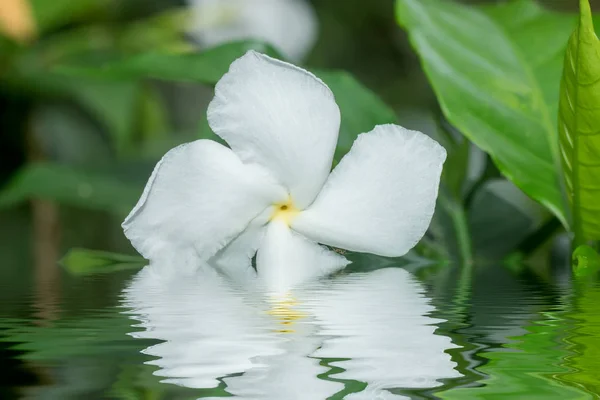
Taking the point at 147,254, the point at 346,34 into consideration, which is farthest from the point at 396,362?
the point at 346,34

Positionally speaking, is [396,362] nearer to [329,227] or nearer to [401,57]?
[329,227]

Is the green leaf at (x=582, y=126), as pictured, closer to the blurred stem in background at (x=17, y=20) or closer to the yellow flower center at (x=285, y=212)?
the yellow flower center at (x=285, y=212)

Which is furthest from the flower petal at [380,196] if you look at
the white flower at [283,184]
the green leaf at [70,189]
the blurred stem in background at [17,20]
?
the blurred stem in background at [17,20]

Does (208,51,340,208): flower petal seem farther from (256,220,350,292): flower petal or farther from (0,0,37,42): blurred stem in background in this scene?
(0,0,37,42): blurred stem in background

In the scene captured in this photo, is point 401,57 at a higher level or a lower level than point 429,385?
higher

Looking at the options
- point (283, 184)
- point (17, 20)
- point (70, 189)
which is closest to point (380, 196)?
point (283, 184)

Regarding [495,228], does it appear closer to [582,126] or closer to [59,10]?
[582,126]
